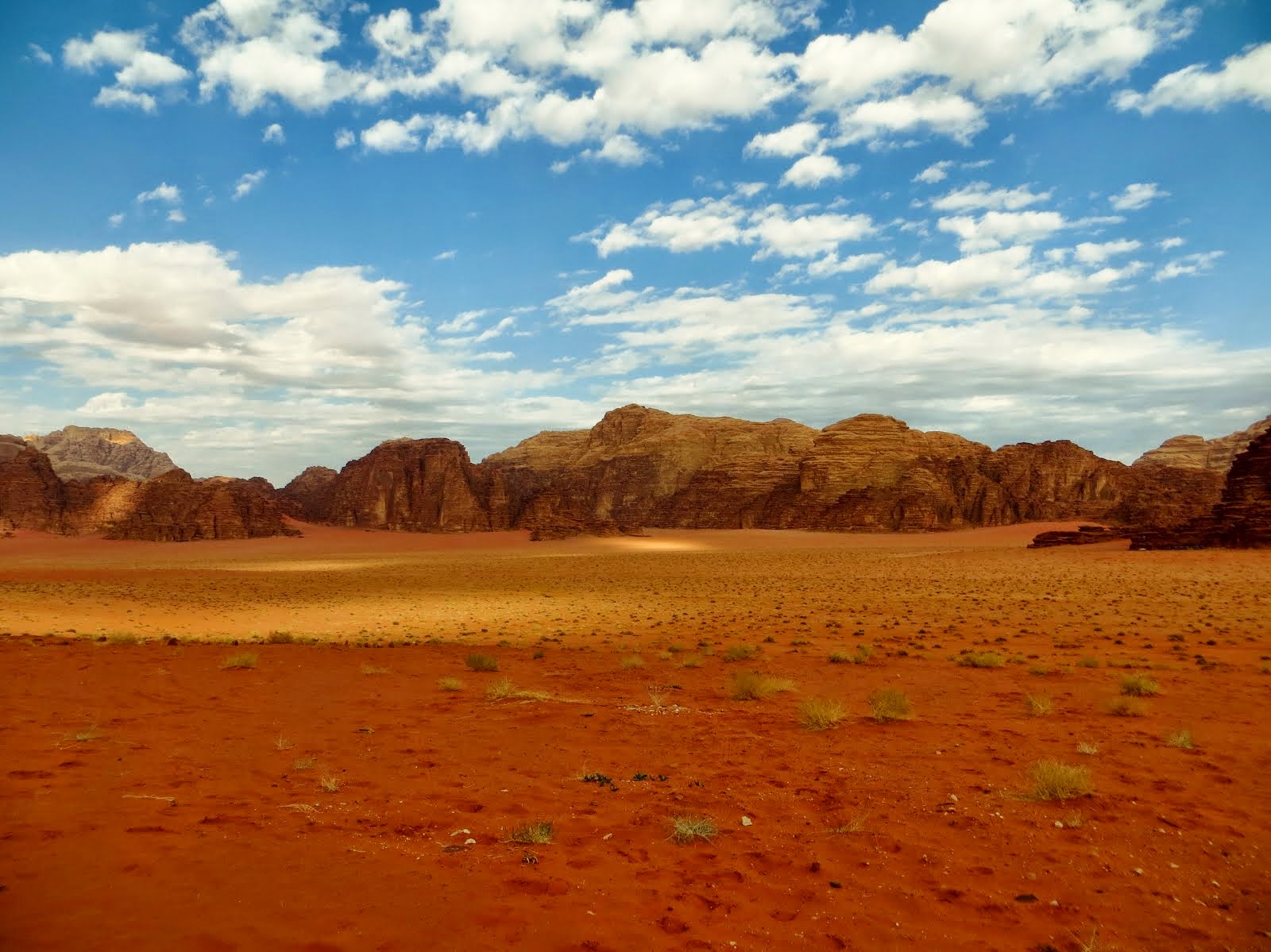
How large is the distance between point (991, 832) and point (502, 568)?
46427 mm

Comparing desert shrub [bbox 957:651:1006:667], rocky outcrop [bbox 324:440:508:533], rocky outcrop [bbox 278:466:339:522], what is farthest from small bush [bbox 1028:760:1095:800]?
rocky outcrop [bbox 278:466:339:522]

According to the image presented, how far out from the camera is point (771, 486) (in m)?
110

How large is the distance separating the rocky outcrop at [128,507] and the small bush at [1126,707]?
92.5m

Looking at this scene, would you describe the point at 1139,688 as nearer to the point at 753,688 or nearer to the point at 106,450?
the point at 753,688

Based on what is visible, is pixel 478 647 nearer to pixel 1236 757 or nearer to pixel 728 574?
pixel 1236 757

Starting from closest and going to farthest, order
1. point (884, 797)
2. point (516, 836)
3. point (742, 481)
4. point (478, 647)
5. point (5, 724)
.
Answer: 1. point (516, 836)
2. point (884, 797)
3. point (5, 724)
4. point (478, 647)
5. point (742, 481)

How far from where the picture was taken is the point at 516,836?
5355 mm

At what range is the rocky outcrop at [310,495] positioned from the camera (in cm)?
10701

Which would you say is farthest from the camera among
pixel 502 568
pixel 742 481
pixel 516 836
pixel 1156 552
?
pixel 742 481

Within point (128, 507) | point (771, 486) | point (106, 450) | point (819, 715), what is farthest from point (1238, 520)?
point (106, 450)

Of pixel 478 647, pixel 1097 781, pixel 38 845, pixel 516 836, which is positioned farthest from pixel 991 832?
pixel 478 647

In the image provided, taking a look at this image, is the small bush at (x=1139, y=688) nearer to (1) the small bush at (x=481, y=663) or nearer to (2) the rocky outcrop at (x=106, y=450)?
(1) the small bush at (x=481, y=663)

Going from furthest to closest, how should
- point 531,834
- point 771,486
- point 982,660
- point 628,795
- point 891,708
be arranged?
point 771,486, point 982,660, point 891,708, point 628,795, point 531,834

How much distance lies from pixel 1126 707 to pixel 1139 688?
156cm
